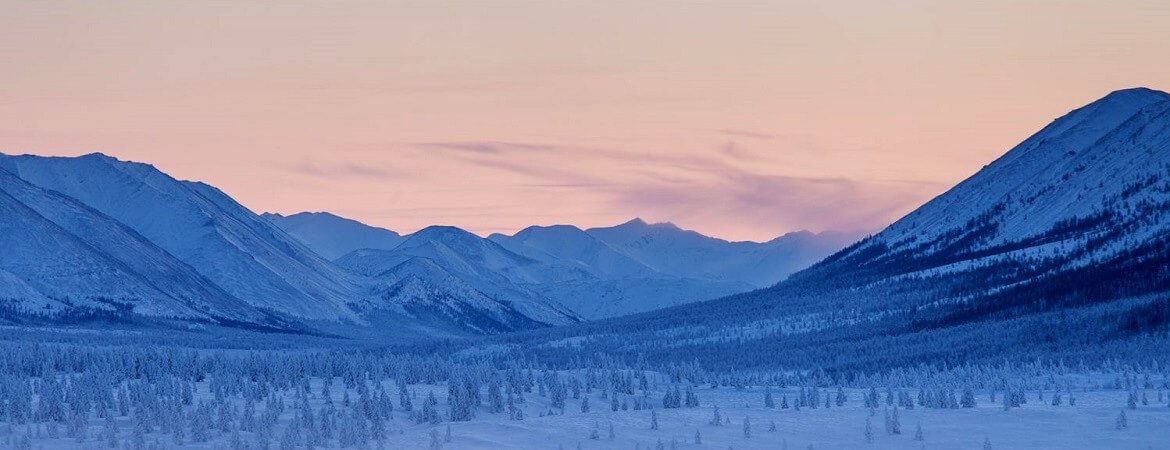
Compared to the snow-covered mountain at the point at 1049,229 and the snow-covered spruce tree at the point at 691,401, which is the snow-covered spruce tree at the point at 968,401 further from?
the snow-covered mountain at the point at 1049,229

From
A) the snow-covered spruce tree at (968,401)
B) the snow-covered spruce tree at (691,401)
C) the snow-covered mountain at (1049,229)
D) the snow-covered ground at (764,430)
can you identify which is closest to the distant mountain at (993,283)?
the snow-covered mountain at (1049,229)

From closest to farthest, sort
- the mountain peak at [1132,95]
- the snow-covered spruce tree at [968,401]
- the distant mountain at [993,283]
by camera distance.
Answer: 1. the snow-covered spruce tree at [968,401]
2. the distant mountain at [993,283]
3. the mountain peak at [1132,95]

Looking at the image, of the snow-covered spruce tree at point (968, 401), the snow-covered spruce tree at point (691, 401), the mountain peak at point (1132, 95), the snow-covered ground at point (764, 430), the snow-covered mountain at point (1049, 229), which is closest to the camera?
the snow-covered ground at point (764, 430)

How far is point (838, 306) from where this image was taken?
126375 millimetres

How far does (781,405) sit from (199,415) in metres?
21.2

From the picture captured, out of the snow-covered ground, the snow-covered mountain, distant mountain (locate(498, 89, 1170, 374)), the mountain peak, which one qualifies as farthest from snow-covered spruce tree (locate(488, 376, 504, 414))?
the mountain peak

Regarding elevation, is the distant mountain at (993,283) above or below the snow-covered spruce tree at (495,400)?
above

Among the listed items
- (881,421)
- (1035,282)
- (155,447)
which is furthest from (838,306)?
(155,447)

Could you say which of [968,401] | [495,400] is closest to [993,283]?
[968,401]

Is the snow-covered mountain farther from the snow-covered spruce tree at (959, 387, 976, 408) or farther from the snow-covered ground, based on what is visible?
the snow-covered ground

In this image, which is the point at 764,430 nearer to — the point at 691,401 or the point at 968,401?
the point at 968,401

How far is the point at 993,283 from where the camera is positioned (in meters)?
120

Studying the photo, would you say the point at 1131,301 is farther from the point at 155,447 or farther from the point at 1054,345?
the point at 155,447

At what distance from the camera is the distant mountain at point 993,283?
89225 millimetres
